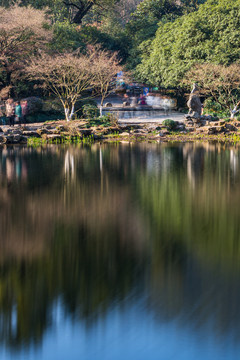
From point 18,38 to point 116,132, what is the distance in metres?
11.2

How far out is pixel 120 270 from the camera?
6332 mm

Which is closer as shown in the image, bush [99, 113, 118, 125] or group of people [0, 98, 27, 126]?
bush [99, 113, 118, 125]

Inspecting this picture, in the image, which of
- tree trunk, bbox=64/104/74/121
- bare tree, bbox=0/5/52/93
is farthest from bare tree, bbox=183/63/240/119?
bare tree, bbox=0/5/52/93

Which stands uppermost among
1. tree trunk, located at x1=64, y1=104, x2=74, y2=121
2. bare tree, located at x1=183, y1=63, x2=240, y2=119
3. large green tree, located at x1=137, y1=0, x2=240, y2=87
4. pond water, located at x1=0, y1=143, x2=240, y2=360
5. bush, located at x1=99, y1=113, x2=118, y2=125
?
large green tree, located at x1=137, y1=0, x2=240, y2=87

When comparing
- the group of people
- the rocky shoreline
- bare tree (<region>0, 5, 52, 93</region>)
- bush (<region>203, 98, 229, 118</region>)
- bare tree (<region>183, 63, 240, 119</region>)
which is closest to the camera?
the rocky shoreline

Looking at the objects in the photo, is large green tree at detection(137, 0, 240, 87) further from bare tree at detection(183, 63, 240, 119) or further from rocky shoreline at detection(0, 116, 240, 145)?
rocky shoreline at detection(0, 116, 240, 145)

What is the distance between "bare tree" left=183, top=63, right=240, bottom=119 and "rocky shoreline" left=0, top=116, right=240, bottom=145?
391cm

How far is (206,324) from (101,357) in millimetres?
1234

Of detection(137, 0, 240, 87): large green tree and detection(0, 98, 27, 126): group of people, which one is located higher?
detection(137, 0, 240, 87): large green tree

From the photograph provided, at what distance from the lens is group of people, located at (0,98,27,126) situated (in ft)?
101

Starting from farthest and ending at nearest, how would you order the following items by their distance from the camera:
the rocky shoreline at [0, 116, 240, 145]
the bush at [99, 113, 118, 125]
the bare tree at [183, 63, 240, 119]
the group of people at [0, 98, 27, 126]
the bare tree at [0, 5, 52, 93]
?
1. the bare tree at [183, 63, 240, 119]
2. the bare tree at [0, 5, 52, 93]
3. the group of people at [0, 98, 27, 126]
4. the bush at [99, 113, 118, 125]
5. the rocky shoreline at [0, 116, 240, 145]

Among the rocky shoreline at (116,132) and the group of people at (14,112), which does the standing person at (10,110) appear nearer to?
the group of people at (14,112)

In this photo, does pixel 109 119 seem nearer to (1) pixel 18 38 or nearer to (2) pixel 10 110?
(2) pixel 10 110

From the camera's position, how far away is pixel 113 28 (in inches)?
2099
